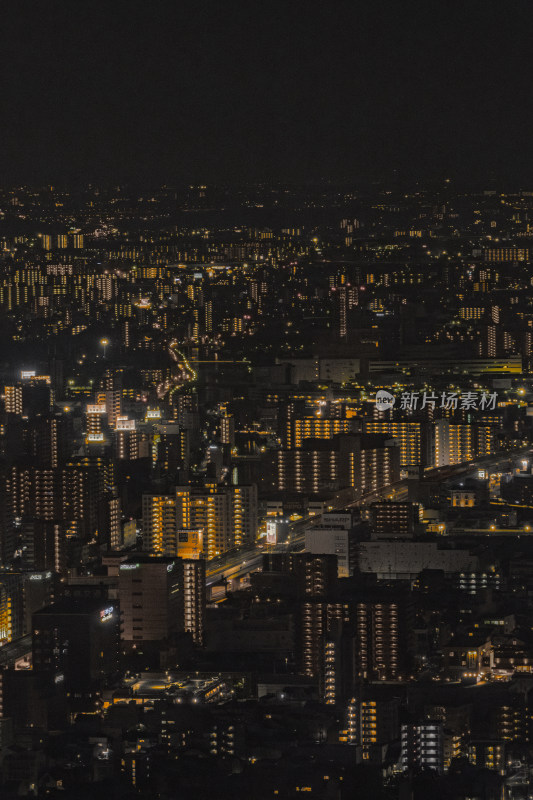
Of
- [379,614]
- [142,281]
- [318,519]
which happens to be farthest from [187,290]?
[379,614]

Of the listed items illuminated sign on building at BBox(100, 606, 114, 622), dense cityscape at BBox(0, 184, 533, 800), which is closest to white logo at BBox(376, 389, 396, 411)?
dense cityscape at BBox(0, 184, 533, 800)

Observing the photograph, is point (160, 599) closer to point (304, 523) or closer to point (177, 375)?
point (304, 523)

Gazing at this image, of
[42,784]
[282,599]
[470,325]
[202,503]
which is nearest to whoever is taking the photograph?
[42,784]

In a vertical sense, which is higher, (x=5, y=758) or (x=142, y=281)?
(x=142, y=281)

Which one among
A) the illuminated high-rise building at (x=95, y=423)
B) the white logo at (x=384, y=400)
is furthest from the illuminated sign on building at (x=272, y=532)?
the white logo at (x=384, y=400)

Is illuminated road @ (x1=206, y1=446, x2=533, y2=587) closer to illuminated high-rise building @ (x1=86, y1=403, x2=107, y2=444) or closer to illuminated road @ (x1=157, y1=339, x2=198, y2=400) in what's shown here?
illuminated high-rise building @ (x1=86, y1=403, x2=107, y2=444)

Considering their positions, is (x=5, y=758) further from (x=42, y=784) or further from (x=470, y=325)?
(x=470, y=325)

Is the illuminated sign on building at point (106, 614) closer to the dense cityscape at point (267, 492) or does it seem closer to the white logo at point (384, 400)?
the dense cityscape at point (267, 492)
